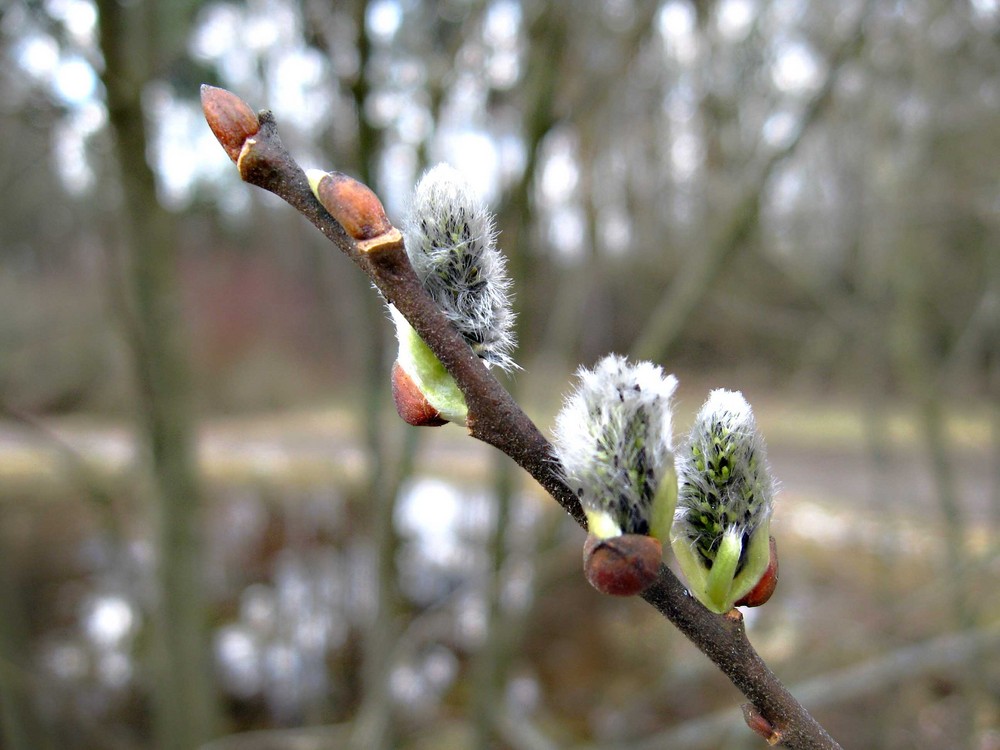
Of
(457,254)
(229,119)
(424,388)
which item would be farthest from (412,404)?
(229,119)

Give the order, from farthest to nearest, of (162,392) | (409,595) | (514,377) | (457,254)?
(409,595)
(162,392)
(514,377)
(457,254)

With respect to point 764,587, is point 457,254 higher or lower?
higher

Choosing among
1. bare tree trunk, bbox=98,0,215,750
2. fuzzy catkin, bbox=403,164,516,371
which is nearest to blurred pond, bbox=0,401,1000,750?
bare tree trunk, bbox=98,0,215,750

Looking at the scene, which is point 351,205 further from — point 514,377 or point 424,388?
point 514,377

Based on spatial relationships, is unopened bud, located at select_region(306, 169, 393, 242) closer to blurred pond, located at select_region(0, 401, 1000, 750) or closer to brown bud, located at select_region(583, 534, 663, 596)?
brown bud, located at select_region(583, 534, 663, 596)

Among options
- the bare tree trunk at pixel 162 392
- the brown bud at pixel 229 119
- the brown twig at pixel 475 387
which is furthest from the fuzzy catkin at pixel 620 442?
the bare tree trunk at pixel 162 392

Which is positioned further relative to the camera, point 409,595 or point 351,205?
point 409,595

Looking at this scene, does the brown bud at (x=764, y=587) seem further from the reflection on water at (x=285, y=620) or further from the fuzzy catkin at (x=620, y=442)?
the reflection on water at (x=285, y=620)

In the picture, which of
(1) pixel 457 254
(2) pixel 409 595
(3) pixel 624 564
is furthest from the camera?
(2) pixel 409 595
